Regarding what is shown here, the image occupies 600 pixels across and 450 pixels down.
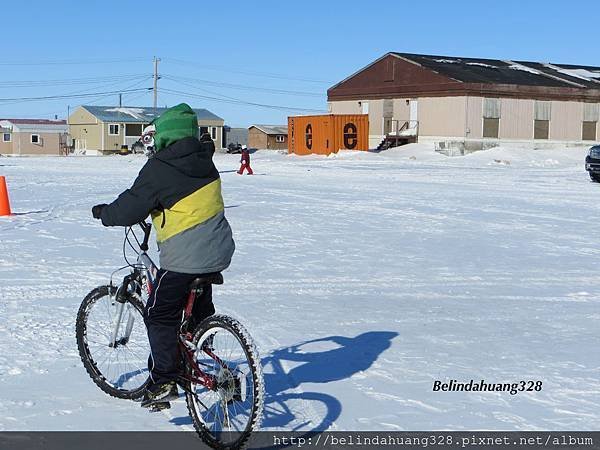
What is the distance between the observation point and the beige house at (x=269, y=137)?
89.4m

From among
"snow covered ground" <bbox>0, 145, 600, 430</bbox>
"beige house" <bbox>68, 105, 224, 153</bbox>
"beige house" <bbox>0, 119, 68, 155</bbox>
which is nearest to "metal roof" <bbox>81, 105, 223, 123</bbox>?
"beige house" <bbox>68, 105, 224, 153</bbox>

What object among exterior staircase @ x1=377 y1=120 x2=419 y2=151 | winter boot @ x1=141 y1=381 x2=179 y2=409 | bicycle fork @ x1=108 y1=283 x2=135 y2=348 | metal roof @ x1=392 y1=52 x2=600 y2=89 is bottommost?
winter boot @ x1=141 y1=381 x2=179 y2=409

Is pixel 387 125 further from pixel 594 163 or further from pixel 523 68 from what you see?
pixel 594 163

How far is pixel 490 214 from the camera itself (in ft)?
59.9

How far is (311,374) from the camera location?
6215mm

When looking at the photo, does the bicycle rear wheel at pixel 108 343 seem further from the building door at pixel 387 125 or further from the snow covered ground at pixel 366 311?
the building door at pixel 387 125

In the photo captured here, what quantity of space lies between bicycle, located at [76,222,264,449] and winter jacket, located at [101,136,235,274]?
145 millimetres

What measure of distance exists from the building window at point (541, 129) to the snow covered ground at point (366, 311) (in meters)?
38.4

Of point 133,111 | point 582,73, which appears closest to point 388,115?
point 582,73

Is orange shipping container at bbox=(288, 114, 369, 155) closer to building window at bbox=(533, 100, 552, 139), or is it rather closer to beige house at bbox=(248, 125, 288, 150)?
building window at bbox=(533, 100, 552, 139)

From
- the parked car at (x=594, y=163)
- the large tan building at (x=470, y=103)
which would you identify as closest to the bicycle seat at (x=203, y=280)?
the parked car at (x=594, y=163)

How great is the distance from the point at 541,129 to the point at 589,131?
14.0 feet

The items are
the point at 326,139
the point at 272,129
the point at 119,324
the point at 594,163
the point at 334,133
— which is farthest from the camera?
the point at 272,129

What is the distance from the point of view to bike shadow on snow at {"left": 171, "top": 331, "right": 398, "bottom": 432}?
204 inches
